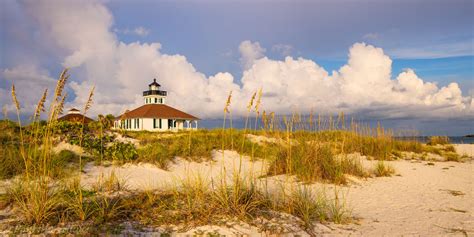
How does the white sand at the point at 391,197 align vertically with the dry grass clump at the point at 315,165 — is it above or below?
below

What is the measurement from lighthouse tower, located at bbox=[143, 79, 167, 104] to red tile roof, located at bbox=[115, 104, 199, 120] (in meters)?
1.95

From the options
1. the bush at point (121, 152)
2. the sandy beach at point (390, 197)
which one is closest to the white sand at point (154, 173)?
the sandy beach at point (390, 197)

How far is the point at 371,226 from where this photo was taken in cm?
489

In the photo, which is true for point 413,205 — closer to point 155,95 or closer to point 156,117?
Answer: point 156,117

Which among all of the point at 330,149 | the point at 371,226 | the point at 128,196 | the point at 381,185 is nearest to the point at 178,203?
the point at 128,196

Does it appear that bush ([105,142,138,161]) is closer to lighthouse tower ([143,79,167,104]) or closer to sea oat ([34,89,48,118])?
sea oat ([34,89,48,118])

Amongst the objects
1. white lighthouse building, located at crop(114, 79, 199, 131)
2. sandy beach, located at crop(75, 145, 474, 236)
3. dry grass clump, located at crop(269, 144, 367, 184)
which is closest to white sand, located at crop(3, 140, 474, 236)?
sandy beach, located at crop(75, 145, 474, 236)

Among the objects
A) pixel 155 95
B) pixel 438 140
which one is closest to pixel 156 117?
pixel 155 95

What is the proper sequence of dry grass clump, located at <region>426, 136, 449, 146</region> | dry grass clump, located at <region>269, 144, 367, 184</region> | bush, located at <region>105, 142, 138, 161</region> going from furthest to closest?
dry grass clump, located at <region>426, 136, 449, 146</region>, bush, located at <region>105, 142, 138, 161</region>, dry grass clump, located at <region>269, 144, 367, 184</region>

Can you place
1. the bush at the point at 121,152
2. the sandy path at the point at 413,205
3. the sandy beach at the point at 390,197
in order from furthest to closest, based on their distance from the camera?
the bush at the point at 121,152, the sandy path at the point at 413,205, the sandy beach at the point at 390,197

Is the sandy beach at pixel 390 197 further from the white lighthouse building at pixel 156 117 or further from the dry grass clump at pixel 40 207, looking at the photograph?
the white lighthouse building at pixel 156 117

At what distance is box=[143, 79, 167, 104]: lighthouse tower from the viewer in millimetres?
45531

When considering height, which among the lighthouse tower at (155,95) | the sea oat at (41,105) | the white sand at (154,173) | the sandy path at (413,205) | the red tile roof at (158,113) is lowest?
the sandy path at (413,205)

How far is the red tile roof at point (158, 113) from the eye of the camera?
39.1 m
